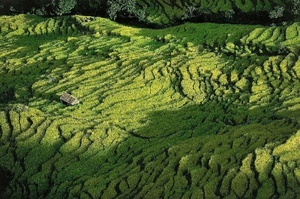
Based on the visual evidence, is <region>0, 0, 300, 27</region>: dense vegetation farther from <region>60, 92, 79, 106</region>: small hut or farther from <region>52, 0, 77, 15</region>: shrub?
<region>60, 92, 79, 106</region>: small hut

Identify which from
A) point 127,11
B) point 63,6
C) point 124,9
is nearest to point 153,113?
point 127,11

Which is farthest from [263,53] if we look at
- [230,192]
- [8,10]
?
[8,10]

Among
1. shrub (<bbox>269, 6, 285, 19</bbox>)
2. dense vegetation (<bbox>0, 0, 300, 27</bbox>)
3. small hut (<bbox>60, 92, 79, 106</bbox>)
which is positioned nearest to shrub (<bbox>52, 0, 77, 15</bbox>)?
dense vegetation (<bbox>0, 0, 300, 27</bbox>)

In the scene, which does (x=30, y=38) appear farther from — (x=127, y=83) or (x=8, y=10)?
(x=127, y=83)

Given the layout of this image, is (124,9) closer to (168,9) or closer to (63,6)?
(168,9)

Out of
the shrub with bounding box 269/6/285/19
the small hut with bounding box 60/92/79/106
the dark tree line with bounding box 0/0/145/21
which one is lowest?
the small hut with bounding box 60/92/79/106

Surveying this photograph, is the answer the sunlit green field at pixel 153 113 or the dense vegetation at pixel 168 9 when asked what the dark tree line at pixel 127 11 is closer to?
the dense vegetation at pixel 168 9

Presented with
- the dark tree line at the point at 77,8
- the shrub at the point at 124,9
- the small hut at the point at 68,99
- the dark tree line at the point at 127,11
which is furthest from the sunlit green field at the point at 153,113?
the dark tree line at the point at 77,8
